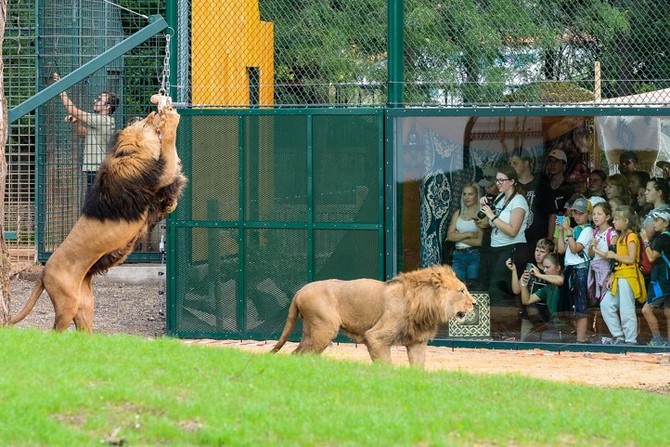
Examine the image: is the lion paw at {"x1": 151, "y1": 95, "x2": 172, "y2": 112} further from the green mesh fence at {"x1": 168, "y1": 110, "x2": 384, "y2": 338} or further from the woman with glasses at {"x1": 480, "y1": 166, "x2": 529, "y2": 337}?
the woman with glasses at {"x1": 480, "y1": 166, "x2": 529, "y2": 337}

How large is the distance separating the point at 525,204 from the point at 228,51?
3.94 metres

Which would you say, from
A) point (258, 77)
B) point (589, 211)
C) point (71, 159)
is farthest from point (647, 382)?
point (71, 159)

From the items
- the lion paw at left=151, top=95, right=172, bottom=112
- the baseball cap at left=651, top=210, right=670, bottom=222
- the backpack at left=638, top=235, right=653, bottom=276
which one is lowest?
the backpack at left=638, top=235, right=653, bottom=276

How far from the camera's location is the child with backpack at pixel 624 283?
12703 mm

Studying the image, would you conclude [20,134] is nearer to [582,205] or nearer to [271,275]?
[271,275]

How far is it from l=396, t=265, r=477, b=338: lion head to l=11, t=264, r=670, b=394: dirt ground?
2.22 feet

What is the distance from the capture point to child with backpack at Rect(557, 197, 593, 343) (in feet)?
42.4

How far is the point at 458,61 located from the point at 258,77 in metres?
2.43

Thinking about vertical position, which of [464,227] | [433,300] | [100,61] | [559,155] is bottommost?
[433,300]

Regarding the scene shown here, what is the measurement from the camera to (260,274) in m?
13.5

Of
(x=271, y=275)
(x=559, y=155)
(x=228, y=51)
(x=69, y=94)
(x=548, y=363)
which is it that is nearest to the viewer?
(x=548, y=363)

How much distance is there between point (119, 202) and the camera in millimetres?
9672

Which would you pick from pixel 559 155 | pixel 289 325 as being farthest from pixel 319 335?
pixel 559 155

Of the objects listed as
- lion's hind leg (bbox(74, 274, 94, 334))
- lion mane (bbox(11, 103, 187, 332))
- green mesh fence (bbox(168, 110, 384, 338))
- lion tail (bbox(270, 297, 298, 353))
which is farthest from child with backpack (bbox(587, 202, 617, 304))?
lion's hind leg (bbox(74, 274, 94, 334))
